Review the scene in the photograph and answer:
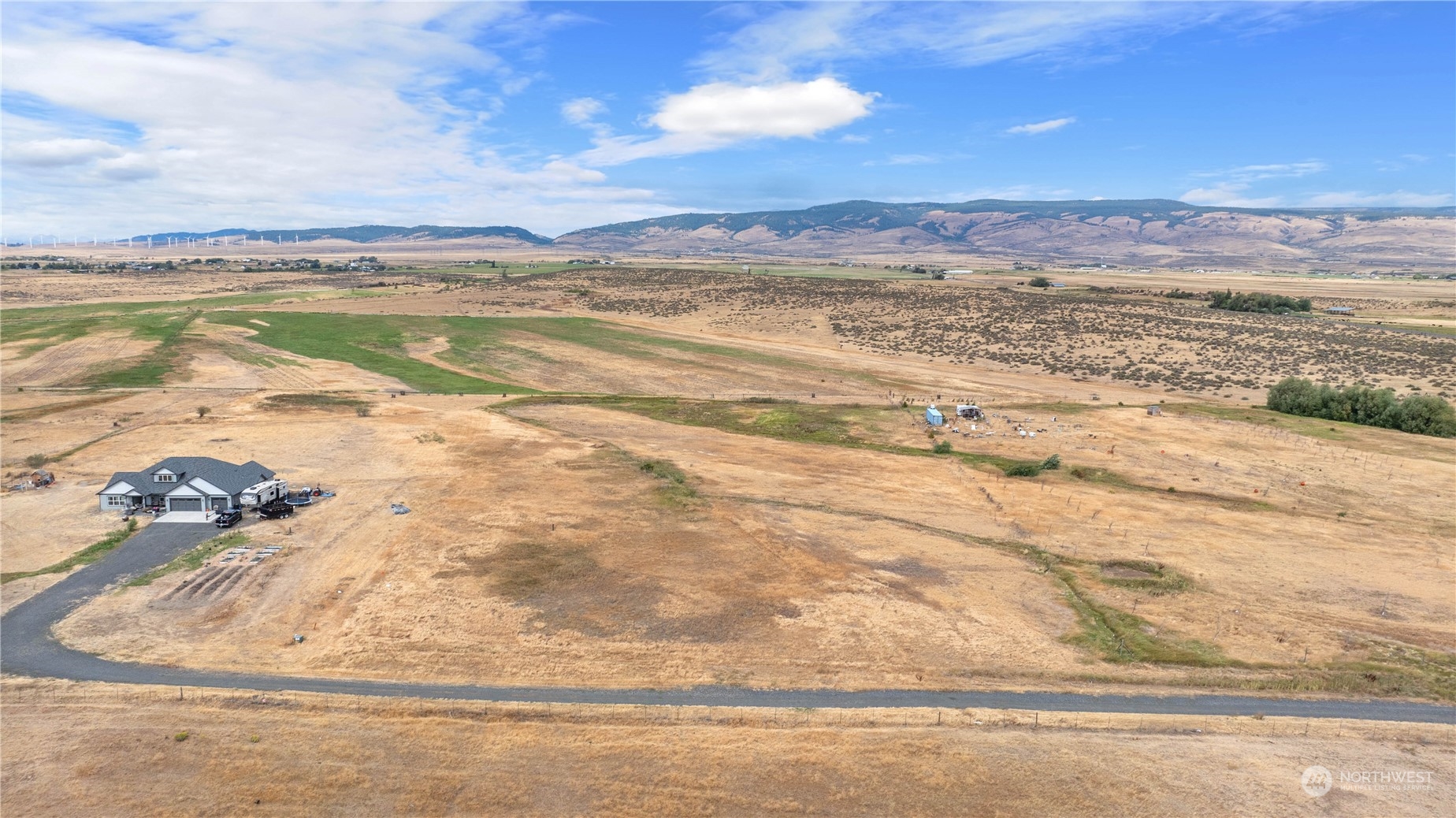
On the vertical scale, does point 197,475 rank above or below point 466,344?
below

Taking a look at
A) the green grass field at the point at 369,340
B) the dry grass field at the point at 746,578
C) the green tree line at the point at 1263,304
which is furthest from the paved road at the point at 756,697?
the green tree line at the point at 1263,304

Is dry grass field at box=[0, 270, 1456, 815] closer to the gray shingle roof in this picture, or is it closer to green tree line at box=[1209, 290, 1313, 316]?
the gray shingle roof

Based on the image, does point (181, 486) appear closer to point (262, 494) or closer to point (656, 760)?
point (262, 494)

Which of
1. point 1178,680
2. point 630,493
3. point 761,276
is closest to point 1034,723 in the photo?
point 1178,680

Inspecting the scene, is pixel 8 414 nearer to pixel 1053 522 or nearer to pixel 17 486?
pixel 17 486

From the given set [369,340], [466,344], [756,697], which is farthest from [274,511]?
[369,340]

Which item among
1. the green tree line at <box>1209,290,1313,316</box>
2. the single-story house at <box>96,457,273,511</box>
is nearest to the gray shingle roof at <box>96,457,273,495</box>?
the single-story house at <box>96,457,273,511</box>

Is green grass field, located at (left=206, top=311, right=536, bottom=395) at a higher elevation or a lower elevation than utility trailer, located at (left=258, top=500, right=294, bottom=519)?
higher
